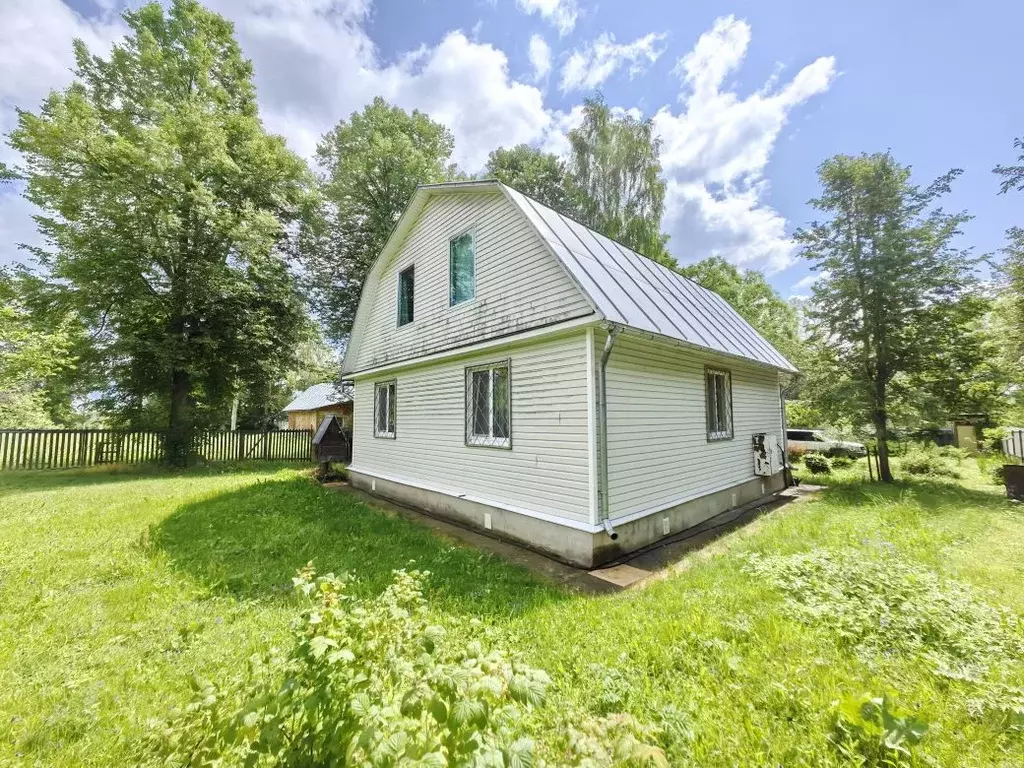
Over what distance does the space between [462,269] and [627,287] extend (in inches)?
131

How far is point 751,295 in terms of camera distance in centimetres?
2964

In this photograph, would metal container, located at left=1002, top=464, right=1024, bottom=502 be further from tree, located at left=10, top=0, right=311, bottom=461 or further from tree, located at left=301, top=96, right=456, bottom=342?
tree, located at left=10, top=0, right=311, bottom=461

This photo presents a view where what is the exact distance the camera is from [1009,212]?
11.2 m

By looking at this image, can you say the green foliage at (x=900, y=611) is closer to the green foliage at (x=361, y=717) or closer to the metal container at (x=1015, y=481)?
the green foliage at (x=361, y=717)

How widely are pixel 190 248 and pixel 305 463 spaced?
9.56 metres

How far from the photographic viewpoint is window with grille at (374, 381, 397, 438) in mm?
10177

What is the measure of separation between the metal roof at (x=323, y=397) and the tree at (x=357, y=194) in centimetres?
300

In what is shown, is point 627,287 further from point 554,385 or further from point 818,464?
point 818,464

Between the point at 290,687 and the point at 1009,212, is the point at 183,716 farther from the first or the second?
the point at 1009,212

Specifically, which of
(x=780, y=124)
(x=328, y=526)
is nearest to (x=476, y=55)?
(x=780, y=124)

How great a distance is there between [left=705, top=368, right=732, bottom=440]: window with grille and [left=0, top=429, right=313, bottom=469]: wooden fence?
53.9 feet

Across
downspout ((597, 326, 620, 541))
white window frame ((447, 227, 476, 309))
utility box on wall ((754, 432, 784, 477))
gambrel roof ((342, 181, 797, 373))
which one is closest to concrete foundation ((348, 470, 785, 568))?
downspout ((597, 326, 620, 541))

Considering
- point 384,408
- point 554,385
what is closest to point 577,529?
point 554,385

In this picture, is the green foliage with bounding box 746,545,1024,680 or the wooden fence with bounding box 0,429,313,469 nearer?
the green foliage with bounding box 746,545,1024,680
